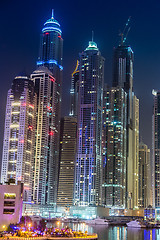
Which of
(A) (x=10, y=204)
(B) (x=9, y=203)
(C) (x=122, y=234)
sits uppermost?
(B) (x=9, y=203)

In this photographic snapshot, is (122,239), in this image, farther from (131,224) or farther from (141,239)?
(131,224)

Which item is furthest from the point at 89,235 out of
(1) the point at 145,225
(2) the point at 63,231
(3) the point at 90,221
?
(3) the point at 90,221

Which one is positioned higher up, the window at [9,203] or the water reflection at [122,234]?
the window at [9,203]

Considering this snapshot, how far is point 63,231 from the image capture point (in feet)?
311

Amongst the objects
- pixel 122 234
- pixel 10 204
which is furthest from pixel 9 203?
pixel 122 234

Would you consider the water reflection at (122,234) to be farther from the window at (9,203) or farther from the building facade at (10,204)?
the window at (9,203)

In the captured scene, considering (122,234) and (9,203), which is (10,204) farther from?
(122,234)

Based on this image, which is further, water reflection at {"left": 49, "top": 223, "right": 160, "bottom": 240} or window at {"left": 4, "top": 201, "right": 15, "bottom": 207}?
water reflection at {"left": 49, "top": 223, "right": 160, "bottom": 240}

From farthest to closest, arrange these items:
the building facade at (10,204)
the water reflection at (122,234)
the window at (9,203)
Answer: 1. the water reflection at (122,234)
2. the window at (9,203)
3. the building facade at (10,204)

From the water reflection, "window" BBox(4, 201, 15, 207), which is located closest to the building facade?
"window" BBox(4, 201, 15, 207)

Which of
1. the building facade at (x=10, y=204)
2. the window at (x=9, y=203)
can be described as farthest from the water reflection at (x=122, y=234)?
the window at (x=9, y=203)

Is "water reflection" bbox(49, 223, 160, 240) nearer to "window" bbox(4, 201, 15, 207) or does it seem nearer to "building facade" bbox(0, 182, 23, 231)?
"building facade" bbox(0, 182, 23, 231)

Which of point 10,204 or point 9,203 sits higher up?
point 9,203

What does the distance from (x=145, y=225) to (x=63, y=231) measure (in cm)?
9156
